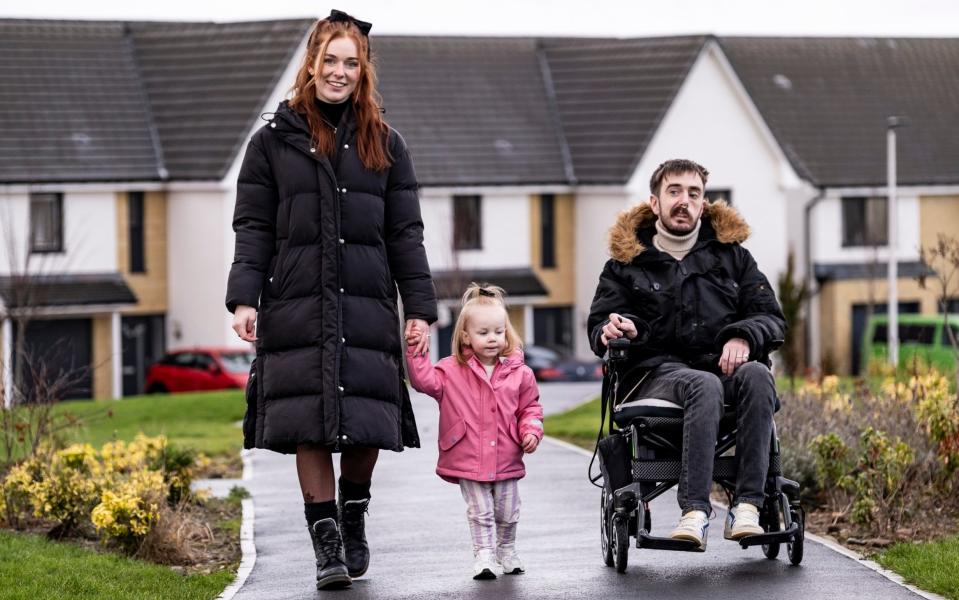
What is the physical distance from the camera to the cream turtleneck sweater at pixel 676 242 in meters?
10.4

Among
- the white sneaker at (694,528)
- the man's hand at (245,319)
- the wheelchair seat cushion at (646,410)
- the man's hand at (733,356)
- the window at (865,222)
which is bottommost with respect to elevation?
the white sneaker at (694,528)

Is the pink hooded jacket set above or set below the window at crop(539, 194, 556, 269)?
below

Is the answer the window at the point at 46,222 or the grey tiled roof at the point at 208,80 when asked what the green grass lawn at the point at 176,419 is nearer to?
the grey tiled roof at the point at 208,80

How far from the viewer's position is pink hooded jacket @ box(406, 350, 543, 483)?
385 inches

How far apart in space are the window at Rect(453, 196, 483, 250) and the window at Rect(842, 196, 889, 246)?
11.1m

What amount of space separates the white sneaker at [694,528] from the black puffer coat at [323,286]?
138cm

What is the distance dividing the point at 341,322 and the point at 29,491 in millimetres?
3843

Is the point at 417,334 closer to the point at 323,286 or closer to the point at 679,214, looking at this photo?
the point at 323,286

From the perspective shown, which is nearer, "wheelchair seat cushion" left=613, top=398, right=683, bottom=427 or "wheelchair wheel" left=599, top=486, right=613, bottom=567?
"wheelchair seat cushion" left=613, top=398, right=683, bottom=427

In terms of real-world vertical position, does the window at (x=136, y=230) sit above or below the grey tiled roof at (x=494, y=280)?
above

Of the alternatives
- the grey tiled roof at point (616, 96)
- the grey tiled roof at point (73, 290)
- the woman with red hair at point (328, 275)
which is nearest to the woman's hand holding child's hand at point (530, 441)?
the woman with red hair at point (328, 275)

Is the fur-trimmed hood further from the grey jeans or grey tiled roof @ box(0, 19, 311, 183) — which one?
grey tiled roof @ box(0, 19, 311, 183)

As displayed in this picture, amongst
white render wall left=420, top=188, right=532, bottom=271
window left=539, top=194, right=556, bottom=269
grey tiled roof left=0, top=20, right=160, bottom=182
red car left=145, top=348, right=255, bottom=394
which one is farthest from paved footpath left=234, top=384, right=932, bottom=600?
window left=539, top=194, right=556, bottom=269

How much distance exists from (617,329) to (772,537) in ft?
4.32
